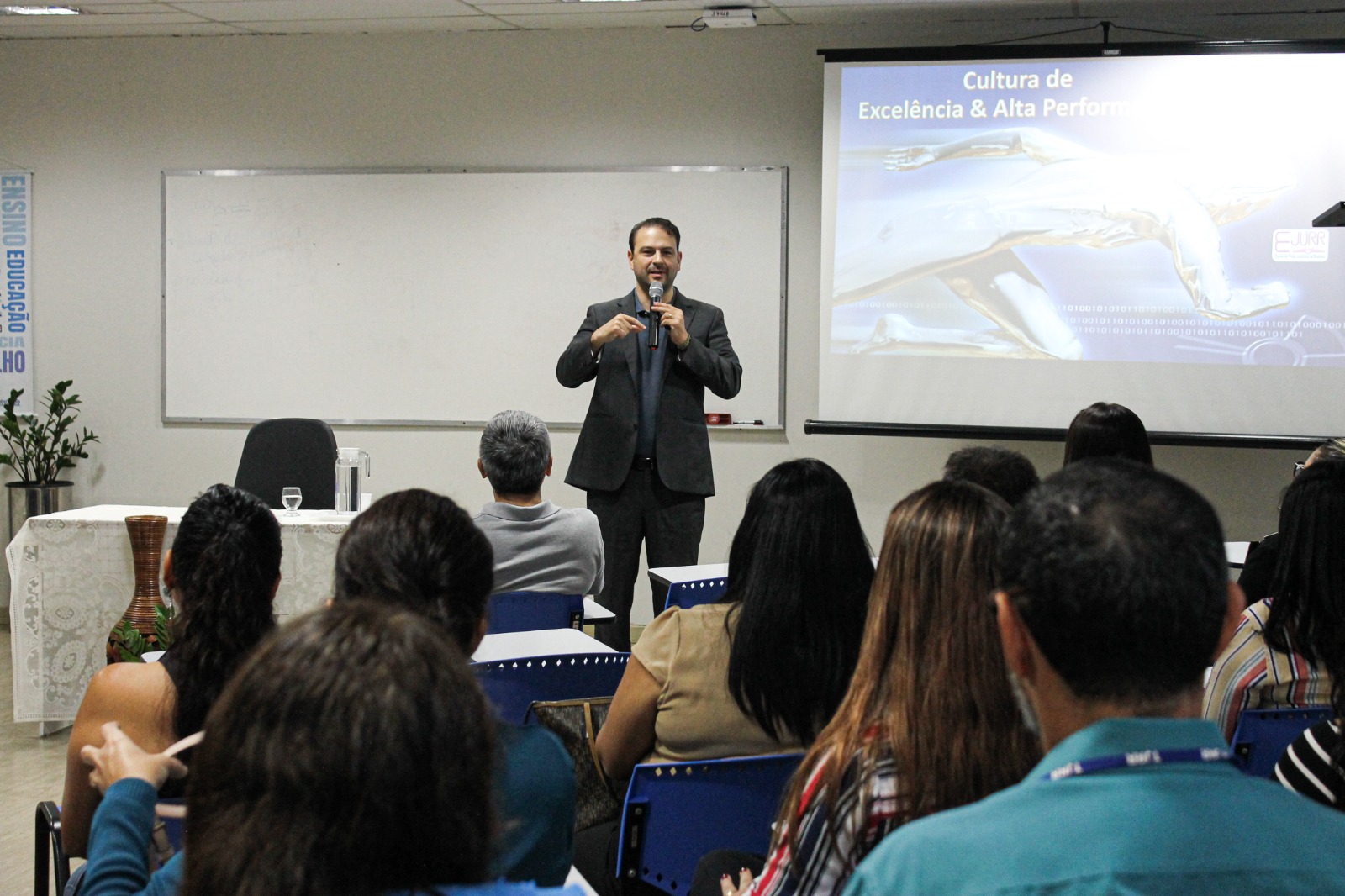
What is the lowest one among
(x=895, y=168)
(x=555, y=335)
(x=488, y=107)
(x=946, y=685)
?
(x=946, y=685)

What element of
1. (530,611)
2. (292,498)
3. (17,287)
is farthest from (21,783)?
(17,287)

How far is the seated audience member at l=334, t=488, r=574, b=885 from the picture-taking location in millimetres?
1280

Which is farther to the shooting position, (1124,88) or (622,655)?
(1124,88)

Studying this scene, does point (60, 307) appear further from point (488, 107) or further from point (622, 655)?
point (622, 655)

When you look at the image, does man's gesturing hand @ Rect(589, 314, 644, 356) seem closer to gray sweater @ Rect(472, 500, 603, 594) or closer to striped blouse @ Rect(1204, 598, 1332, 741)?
gray sweater @ Rect(472, 500, 603, 594)

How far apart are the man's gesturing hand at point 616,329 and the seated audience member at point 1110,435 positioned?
62.0 inches

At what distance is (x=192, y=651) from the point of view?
172 centimetres

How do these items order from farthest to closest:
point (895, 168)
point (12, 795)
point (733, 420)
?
point (733, 420) < point (895, 168) < point (12, 795)

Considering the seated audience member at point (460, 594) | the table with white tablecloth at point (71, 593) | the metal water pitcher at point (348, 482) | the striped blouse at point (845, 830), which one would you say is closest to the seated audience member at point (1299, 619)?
the striped blouse at point (845, 830)

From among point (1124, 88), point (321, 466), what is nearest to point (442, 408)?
point (321, 466)

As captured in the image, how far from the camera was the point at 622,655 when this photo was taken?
6.57ft

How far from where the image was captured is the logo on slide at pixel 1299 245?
4594 millimetres

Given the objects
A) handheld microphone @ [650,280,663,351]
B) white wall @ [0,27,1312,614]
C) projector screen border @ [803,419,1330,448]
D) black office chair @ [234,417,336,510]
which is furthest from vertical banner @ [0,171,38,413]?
projector screen border @ [803,419,1330,448]

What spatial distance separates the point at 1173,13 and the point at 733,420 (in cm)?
249
